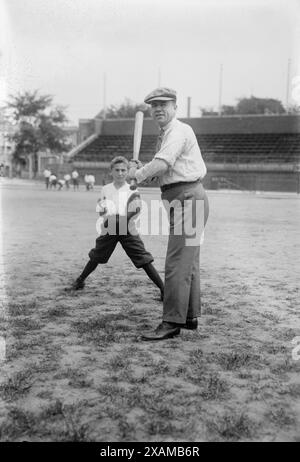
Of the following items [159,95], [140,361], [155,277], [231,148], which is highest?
[231,148]

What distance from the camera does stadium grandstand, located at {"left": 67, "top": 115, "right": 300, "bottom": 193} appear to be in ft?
136

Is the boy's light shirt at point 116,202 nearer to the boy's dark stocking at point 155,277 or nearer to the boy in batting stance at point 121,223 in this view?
the boy in batting stance at point 121,223

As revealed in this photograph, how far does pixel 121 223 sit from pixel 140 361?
2177 mm

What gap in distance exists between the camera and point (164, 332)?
13.7 ft

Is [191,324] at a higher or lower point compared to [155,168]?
lower

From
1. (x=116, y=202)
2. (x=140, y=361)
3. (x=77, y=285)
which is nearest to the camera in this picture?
(x=140, y=361)

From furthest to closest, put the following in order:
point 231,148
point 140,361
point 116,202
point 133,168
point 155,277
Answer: point 231,148
point 116,202
point 155,277
point 133,168
point 140,361

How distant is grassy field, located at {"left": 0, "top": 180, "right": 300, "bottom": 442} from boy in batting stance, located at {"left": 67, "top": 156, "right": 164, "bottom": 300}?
1.25 ft

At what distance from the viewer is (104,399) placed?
2990mm

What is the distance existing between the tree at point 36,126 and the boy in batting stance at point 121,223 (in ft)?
154

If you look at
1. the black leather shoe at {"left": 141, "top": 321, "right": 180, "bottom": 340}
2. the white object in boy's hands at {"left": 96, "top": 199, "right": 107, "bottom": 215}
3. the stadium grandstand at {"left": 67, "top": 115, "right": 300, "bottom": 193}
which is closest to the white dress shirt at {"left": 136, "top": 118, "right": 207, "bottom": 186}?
the black leather shoe at {"left": 141, "top": 321, "right": 180, "bottom": 340}

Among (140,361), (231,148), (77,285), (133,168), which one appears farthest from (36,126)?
(140,361)

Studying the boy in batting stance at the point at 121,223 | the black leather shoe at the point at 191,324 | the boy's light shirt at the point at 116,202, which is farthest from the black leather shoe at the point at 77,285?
the black leather shoe at the point at 191,324

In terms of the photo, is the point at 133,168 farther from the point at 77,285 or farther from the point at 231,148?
the point at 231,148
